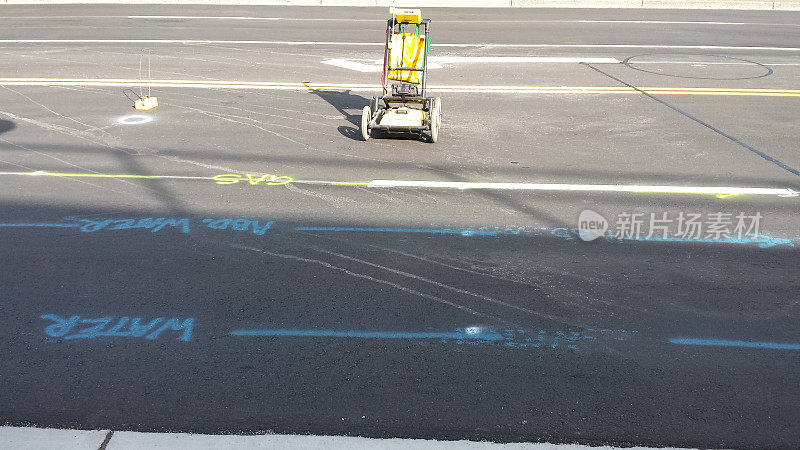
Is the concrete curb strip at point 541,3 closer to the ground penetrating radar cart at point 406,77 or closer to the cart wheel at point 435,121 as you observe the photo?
the ground penetrating radar cart at point 406,77

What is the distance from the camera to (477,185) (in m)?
8.83

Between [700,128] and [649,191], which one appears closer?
[649,191]

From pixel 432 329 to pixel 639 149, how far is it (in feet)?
21.1

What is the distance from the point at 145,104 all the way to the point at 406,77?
5272 mm

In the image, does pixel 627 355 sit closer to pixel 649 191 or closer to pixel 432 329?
pixel 432 329

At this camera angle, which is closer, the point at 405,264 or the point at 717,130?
the point at 405,264

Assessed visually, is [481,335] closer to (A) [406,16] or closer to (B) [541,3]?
(A) [406,16]

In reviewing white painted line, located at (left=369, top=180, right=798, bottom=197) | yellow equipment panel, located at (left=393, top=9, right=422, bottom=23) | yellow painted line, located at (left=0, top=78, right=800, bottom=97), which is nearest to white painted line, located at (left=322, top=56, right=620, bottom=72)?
yellow painted line, located at (left=0, top=78, right=800, bottom=97)

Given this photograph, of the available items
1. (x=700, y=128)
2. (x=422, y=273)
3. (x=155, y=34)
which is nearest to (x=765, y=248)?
(x=422, y=273)

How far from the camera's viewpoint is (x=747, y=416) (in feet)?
14.6

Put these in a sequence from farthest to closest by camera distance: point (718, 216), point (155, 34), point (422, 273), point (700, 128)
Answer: point (155, 34) → point (700, 128) → point (718, 216) → point (422, 273)

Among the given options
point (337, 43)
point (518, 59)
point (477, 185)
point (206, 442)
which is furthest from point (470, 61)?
point (206, 442)

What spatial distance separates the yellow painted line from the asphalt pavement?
0.35 ft

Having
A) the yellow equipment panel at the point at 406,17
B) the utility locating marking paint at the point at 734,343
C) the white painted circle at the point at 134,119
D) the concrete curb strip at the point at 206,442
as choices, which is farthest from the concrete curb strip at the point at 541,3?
the concrete curb strip at the point at 206,442
